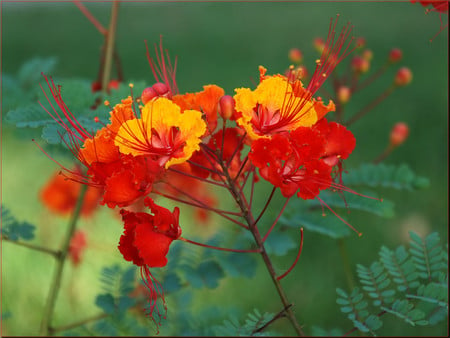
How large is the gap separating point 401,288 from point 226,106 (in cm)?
51

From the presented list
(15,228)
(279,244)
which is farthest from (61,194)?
(279,244)

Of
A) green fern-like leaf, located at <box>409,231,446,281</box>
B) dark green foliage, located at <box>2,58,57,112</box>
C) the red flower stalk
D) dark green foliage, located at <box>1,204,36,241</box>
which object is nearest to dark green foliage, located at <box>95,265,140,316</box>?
dark green foliage, located at <box>1,204,36,241</box>

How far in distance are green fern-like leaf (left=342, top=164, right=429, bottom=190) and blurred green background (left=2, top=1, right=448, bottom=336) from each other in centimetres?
54

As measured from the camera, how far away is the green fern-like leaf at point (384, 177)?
1.47 m

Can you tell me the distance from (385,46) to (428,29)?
0.49 meters

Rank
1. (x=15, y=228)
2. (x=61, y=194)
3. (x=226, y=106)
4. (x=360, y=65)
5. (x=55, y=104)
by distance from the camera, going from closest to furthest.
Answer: (x=226, y=106)
(x=55, y=104)
(x=15, y=228)
(x=360, y=65)
(x=61, y=194)

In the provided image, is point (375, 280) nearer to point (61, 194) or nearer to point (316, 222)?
point (316, 222)

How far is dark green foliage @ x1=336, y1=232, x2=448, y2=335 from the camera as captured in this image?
93 centimetres

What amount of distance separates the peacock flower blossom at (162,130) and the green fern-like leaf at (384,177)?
769 millimetres

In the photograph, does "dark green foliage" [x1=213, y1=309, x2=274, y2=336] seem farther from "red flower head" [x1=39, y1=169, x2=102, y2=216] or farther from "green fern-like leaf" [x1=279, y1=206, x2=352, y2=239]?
"red flower head" [x1=39, y1=169, x2=102, y2=216]

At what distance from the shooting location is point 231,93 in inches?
142

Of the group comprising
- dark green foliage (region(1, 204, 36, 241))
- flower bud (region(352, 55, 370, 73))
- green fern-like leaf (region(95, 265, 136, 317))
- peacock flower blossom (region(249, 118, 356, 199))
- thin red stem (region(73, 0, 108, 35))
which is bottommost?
green fern-like leaf (region(95, 265, 136, 317))

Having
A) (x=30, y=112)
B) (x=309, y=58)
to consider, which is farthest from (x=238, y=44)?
(x=30, y=112)

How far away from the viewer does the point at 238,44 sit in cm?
505
